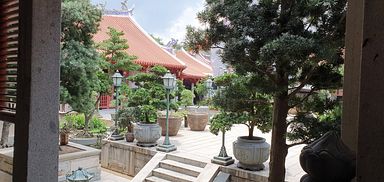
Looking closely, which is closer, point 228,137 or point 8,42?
point 8,42

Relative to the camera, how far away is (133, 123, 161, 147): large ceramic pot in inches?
247

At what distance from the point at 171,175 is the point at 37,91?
419 cm

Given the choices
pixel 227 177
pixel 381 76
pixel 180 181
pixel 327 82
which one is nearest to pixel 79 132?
pixel 180 181

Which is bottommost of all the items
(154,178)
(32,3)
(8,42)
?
(154,178)

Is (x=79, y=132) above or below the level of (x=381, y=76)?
below

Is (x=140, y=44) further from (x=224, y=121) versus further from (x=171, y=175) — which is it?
(x=224, y=121)

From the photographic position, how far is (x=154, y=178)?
18.1 ft

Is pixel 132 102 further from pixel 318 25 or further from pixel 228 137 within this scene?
pixel 318 25

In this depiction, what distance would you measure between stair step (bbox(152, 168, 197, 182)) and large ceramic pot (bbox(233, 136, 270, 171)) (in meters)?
0.90

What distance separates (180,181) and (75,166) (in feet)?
5.65

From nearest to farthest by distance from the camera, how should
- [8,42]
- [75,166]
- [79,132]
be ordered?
[8,42]
[75,166]
[79,132]

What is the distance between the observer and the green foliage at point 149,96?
645cm

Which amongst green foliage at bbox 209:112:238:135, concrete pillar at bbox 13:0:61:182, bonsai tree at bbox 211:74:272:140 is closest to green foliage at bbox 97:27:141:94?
green foliage at bbox 209:112:238:135

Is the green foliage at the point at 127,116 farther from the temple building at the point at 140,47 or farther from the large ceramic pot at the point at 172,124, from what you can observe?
the temple building at the point at 140,47
